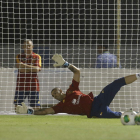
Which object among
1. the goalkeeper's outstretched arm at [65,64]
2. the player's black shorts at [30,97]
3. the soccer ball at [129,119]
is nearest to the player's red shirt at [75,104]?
the goalkeeper's outstretched arm at [65,64]

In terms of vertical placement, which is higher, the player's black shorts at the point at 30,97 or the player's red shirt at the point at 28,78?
the player's red shirt at the point at 28,78

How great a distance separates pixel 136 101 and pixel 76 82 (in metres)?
2.17

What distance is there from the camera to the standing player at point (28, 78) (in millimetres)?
9969

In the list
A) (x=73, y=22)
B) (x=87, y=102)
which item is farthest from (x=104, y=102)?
(x=73, y=22)

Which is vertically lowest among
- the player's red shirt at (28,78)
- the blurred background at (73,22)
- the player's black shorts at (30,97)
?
the player's black shorts at (30,97)

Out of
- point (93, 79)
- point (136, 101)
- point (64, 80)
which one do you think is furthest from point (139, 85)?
point (64, 80)

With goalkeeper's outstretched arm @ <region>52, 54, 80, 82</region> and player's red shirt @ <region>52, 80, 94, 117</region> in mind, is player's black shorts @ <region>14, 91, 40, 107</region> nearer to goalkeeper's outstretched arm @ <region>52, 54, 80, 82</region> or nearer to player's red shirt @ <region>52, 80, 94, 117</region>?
goalkeeper's outstretched arm @ <region>52, 54, 80, 82</region>

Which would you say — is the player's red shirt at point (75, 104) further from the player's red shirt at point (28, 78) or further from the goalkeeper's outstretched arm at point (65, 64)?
the player's red shirt at point (28, 78)

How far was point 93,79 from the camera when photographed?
10.4 metres

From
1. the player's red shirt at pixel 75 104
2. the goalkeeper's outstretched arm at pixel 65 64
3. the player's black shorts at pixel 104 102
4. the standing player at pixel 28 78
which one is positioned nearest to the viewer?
the player's black shorts at pixel 104 102

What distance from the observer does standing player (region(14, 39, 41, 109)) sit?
9969 mm

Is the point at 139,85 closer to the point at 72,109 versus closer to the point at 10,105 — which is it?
the point at 72,109

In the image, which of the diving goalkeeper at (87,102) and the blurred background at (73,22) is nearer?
the diving goalkeeper at (87,102)

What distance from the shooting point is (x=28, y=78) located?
400 inches
